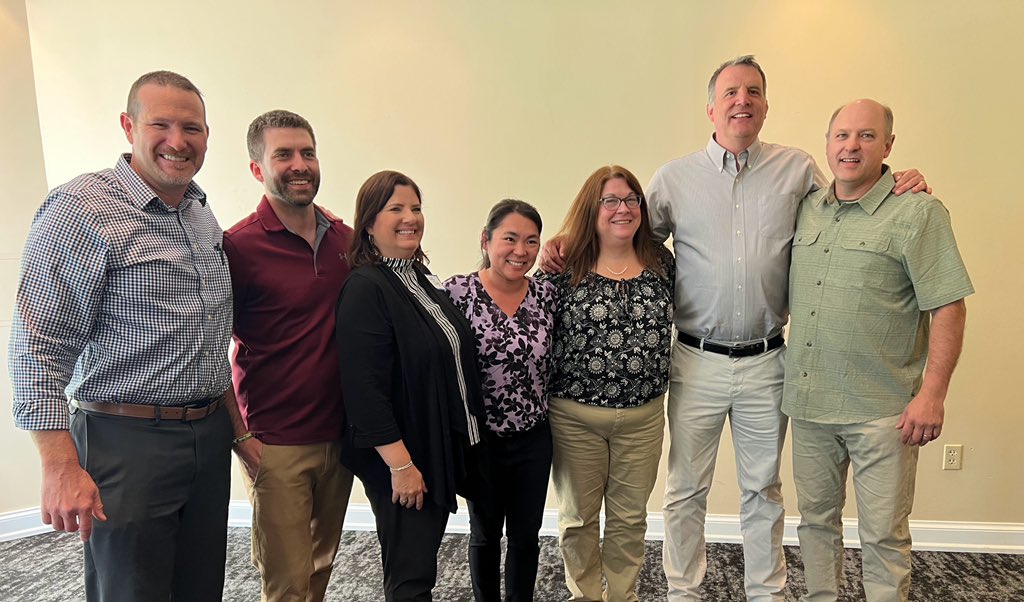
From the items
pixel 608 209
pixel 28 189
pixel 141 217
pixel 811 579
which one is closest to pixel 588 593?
pixel 811 579

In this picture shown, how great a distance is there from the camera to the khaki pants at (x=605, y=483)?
1945 mm

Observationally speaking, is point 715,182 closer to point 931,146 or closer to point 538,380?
point 538,380

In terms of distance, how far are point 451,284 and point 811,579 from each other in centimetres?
170

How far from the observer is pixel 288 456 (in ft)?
5.94

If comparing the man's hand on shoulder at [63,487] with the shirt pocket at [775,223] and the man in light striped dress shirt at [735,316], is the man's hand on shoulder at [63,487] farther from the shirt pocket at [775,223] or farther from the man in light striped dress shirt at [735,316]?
the shirt pocket at [775,223]

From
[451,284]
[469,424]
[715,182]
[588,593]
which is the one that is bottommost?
[588,593]

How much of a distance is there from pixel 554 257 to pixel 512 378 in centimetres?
50

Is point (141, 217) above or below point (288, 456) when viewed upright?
above

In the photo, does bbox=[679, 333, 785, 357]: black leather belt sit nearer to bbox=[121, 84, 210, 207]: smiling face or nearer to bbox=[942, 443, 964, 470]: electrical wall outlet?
bbox=[942, 443, 964, 470]: electrical wall outlet

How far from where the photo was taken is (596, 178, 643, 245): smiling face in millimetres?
1920

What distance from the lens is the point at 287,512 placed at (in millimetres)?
1820

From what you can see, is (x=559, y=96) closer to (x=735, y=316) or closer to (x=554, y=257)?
(x=554, y=257)

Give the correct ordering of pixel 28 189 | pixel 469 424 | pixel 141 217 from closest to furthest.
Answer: pixel 141 217 → pixel 469 424 → pixel 28 189

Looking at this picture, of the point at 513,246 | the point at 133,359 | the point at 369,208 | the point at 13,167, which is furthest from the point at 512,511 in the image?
the point at 13,167
